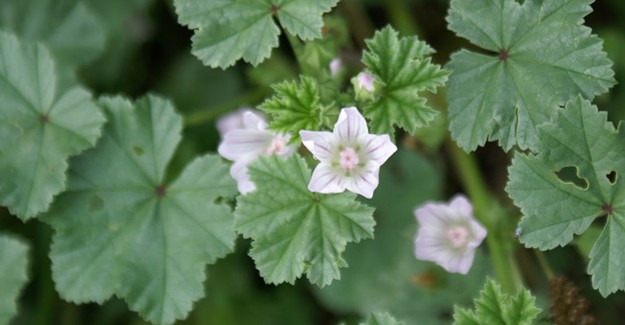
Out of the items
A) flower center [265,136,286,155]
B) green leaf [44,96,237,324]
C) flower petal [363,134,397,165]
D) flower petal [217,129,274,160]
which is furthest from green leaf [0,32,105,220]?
flower petal [363,134,397,165]

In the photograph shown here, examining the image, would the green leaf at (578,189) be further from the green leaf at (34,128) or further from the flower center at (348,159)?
the green leaf at (34,128)

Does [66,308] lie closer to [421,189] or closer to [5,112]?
[5,112]

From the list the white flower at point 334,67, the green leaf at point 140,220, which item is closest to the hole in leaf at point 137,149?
the green leaf at point 140,220

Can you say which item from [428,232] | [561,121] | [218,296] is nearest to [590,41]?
[561,121]

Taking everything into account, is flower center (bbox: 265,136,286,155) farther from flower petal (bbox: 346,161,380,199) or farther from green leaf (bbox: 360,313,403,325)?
green leaf (bbox: 360,313,403,325)

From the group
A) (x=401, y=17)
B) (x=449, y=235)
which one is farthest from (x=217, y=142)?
(x=449, y=235)
